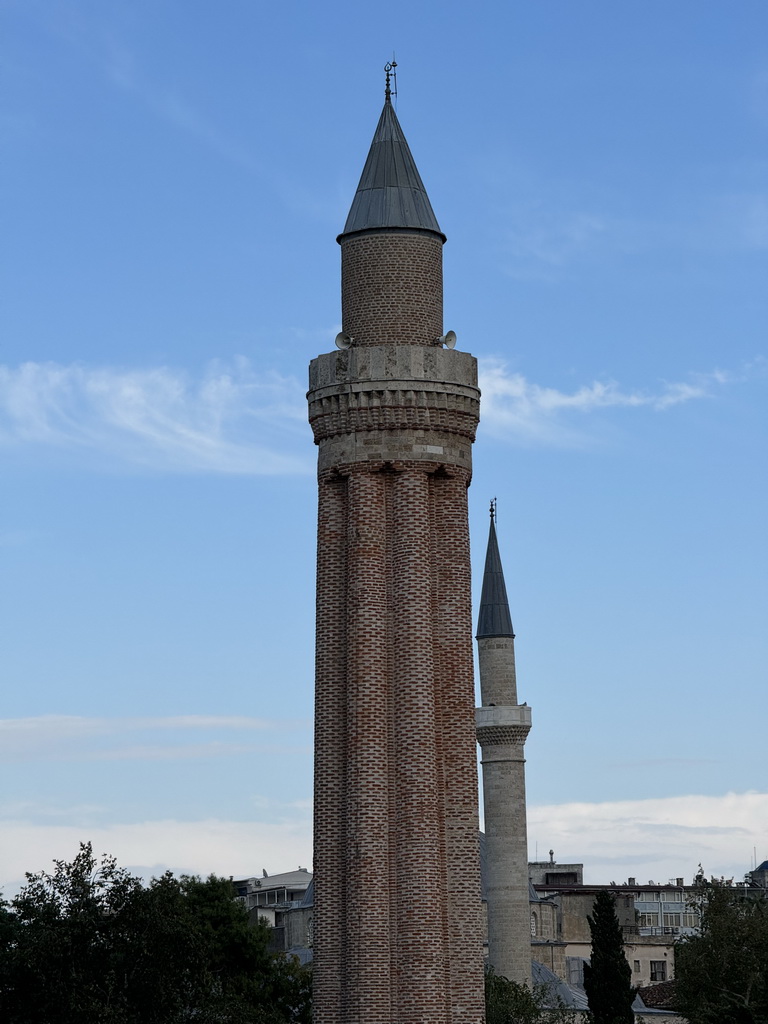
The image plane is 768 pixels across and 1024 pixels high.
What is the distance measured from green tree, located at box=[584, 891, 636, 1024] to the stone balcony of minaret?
722cm

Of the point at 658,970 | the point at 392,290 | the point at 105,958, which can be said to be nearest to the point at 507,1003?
the point at 105,958

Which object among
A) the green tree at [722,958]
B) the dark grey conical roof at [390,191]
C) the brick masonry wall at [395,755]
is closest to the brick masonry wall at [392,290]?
the dark grey conical roof at [390,191]

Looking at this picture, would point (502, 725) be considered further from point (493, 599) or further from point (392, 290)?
point (392, 290)

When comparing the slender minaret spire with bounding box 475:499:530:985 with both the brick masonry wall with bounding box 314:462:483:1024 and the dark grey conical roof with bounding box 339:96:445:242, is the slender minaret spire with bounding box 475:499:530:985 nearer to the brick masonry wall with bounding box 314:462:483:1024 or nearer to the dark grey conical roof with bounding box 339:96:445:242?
the brick masonry wall with bounding box 314:462:483:1024

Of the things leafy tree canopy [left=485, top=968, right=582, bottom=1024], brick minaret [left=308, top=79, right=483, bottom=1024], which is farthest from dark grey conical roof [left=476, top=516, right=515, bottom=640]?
brick minaret [left=308, top=79, right=483, bottom=1024]

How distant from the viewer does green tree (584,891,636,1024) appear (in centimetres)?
5972

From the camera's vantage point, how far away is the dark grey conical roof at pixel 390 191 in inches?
1449

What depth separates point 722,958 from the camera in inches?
2128

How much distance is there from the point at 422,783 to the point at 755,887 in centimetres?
4359

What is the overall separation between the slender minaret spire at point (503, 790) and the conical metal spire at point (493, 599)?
0.04 m

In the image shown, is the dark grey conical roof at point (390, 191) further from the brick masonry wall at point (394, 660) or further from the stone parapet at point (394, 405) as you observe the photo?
the stone parapet at point (394, 405)

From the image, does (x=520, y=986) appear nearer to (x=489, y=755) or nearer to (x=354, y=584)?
(x=489, y=755)

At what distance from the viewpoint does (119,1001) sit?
34.3m

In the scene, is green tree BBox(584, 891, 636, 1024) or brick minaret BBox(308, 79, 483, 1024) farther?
green tree BBox(584, 891, 636, 1024)
